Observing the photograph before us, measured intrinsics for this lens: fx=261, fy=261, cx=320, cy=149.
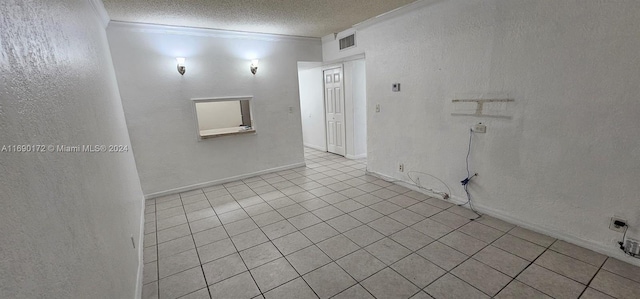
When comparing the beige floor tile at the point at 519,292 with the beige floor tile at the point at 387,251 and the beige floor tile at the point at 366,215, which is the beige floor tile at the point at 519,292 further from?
the beige floor tile at the point at 366,215

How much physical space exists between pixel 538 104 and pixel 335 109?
3.75 meters

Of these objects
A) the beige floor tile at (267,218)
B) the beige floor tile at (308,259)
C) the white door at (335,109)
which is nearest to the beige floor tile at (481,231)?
the beige floor tile at (308,259)

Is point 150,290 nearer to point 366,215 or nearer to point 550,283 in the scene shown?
point 366,215

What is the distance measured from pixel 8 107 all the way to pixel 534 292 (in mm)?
2833

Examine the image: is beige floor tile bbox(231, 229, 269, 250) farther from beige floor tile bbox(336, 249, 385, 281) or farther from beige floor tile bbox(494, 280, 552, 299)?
beige floor tile bbox(494, 280, 552, 299)

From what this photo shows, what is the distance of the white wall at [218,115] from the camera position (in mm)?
→ 5387

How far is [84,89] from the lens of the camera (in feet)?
5.19

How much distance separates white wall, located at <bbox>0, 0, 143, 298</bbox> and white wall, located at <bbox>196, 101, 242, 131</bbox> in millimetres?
3740

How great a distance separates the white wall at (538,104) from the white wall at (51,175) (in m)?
3.27

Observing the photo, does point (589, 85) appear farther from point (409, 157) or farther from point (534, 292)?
point (409, 157)

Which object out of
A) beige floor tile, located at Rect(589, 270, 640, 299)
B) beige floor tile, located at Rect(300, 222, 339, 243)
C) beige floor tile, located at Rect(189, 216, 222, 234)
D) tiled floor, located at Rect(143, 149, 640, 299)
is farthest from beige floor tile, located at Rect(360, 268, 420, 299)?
beige floor tile, located at Rect(189, 216, 222, 234)

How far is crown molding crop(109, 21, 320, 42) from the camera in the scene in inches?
134

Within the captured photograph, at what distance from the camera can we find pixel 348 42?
4.45m

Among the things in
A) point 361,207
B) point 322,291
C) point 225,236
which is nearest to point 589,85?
point 361,207
